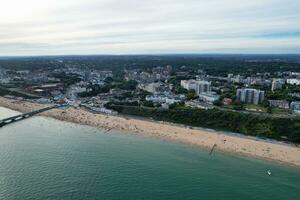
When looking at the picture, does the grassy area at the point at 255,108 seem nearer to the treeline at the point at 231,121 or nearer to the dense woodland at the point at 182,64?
the treeline at the point at 231,121

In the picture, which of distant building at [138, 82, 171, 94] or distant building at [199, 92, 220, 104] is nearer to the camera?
distant building at [199, 92, 220, 104]

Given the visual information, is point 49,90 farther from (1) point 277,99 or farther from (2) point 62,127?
(1) point 277,99

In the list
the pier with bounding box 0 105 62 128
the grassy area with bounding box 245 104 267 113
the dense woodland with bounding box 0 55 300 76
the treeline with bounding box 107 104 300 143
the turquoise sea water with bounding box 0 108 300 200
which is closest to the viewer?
the turquoise sea water with bounding box 0 108 300 200

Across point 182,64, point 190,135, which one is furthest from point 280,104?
point 182,64

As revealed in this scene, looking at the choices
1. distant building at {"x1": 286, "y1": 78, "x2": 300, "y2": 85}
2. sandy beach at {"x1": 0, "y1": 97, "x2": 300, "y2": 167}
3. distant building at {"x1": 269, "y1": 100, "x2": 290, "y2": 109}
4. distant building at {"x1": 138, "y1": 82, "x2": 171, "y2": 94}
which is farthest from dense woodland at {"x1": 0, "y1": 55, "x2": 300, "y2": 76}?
sandy beach at {"x1": 0, "y1": 97, "x2": 300, "y2": 167}

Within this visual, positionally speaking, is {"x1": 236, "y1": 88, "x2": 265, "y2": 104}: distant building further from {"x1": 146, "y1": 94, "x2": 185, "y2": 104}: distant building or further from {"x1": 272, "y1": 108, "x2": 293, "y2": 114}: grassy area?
{"x1": 146, "y1": 94, "x2": 185, "y2": 104}: distant building

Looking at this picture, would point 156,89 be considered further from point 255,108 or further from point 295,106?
point 295,106

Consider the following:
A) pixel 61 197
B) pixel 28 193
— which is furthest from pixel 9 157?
pixel 61 197
